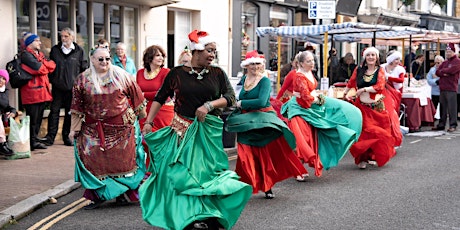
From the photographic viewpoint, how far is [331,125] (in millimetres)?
8633

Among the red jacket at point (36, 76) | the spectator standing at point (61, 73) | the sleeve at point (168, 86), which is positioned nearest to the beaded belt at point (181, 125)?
the sleeve at point (168, 86)

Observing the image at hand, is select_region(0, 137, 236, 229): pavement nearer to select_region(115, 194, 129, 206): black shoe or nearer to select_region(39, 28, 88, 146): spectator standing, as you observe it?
select_region(39, 28, 88, 146): spectator standing

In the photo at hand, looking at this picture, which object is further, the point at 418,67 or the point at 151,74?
the point at 418,67

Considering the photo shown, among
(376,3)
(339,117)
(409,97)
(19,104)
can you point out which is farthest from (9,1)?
(376,3)

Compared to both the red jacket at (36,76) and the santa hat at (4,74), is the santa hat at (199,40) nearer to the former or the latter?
the santa hat at (4,74)

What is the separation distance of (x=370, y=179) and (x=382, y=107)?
1.48 m

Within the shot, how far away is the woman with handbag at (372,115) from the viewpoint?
9539 mm

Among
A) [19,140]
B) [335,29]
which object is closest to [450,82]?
[335,29]

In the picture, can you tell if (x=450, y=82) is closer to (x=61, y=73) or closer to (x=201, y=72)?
(x=61, y=73)

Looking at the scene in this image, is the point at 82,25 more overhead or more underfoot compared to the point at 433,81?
more overhead

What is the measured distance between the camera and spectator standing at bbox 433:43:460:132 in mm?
14953

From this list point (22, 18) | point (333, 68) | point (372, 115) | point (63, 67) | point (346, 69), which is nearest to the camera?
point (372, 115)

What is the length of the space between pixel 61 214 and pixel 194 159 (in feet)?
6.59

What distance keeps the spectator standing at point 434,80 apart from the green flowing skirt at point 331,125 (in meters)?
8.25
